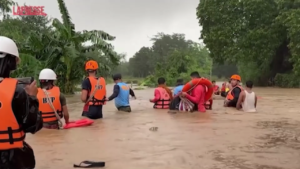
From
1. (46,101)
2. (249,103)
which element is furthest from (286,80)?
(46,101)

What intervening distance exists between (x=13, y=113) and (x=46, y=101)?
4326 millimetres

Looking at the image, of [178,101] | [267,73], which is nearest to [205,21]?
[267,73]

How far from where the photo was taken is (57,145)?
6242 mm

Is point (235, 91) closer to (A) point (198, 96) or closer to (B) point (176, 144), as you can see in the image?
(A) point (198, 96)

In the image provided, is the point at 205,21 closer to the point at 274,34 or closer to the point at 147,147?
the point at 274,34

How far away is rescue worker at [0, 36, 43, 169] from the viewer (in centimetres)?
281

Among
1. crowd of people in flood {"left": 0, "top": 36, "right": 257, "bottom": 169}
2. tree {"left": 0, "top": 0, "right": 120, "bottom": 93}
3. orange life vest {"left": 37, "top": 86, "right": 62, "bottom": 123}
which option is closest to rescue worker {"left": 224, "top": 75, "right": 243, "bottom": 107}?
crowd of people in flood {"left": 0, "top": 36, "right": 257, "bottom": 169}

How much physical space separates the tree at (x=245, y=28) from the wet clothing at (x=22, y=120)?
28896 mm

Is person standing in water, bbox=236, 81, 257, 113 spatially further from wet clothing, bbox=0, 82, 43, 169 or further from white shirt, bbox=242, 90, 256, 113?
wet clothing, bbox=0, 82, 43, 169

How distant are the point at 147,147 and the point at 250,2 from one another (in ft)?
92.3

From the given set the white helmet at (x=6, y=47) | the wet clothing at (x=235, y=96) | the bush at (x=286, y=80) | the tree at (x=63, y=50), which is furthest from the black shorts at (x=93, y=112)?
the bush at (x=286, y=80)

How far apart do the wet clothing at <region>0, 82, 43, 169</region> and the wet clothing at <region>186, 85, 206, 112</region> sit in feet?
27.4

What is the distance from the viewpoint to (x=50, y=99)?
711cm

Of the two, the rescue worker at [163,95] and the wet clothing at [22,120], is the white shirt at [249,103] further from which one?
the wet clothing at [22,120]
